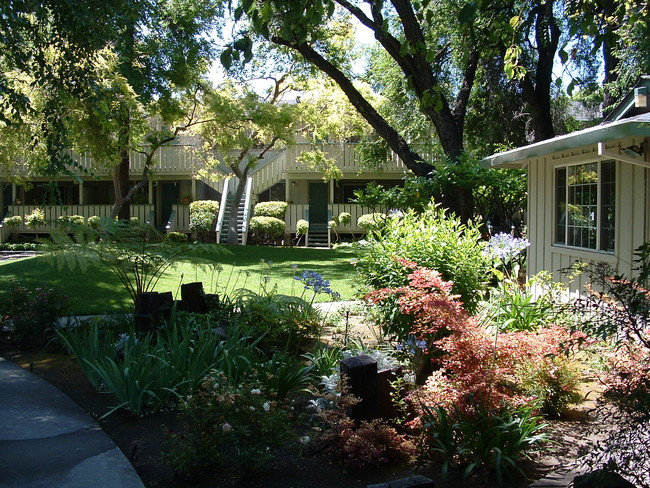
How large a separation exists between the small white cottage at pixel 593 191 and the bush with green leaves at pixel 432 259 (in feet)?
5.61

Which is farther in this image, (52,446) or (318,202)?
(318,202)

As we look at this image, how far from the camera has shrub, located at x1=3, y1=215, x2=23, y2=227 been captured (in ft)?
87.2

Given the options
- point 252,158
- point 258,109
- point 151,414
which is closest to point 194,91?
point 258,109

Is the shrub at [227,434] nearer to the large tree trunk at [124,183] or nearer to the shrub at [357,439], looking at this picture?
the shrub at [357,439]

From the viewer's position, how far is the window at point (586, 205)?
844 cm

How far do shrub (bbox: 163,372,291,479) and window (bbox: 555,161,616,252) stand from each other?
6017 mm

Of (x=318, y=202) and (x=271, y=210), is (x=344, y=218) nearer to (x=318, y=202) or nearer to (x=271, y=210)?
(x=271, y=210)

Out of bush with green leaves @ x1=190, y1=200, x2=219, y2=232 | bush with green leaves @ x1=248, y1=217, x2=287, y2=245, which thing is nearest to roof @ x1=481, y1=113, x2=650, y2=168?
bush with green leaves @ x1=248, y1=217, x2=287, y2=245

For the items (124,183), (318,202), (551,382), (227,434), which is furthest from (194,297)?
(318,202)

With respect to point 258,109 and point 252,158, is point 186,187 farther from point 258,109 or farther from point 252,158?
point 258,109

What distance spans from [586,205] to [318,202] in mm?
21786

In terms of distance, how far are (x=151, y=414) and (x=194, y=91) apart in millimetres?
16584

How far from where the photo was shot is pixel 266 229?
82.2ft

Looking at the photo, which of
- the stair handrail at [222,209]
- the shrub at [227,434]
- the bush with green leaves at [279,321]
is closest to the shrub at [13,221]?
the stair handrail at [222,209]
